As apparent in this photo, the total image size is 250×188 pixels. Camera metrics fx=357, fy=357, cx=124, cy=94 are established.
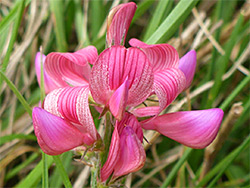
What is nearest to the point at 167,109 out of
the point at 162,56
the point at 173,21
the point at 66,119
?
the point at 173,21

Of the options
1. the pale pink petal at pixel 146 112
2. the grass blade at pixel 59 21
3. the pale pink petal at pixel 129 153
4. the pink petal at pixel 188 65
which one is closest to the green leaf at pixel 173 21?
the pink petal at pixel 188 65

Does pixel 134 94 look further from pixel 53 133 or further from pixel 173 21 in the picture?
pixel 173 21

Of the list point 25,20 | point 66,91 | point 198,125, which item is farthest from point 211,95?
point 25,20

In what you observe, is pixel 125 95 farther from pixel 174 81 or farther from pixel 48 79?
pixel 48 79

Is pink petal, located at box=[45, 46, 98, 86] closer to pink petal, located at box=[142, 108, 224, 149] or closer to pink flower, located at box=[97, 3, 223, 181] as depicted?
pink flower, located at box=[97, 3, 223, 181]

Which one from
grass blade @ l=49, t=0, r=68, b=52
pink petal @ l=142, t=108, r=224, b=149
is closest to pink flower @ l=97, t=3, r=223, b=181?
pink petal @ l=142, t=108, r=224, b=149

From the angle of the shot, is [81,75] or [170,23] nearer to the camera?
[81,75]
